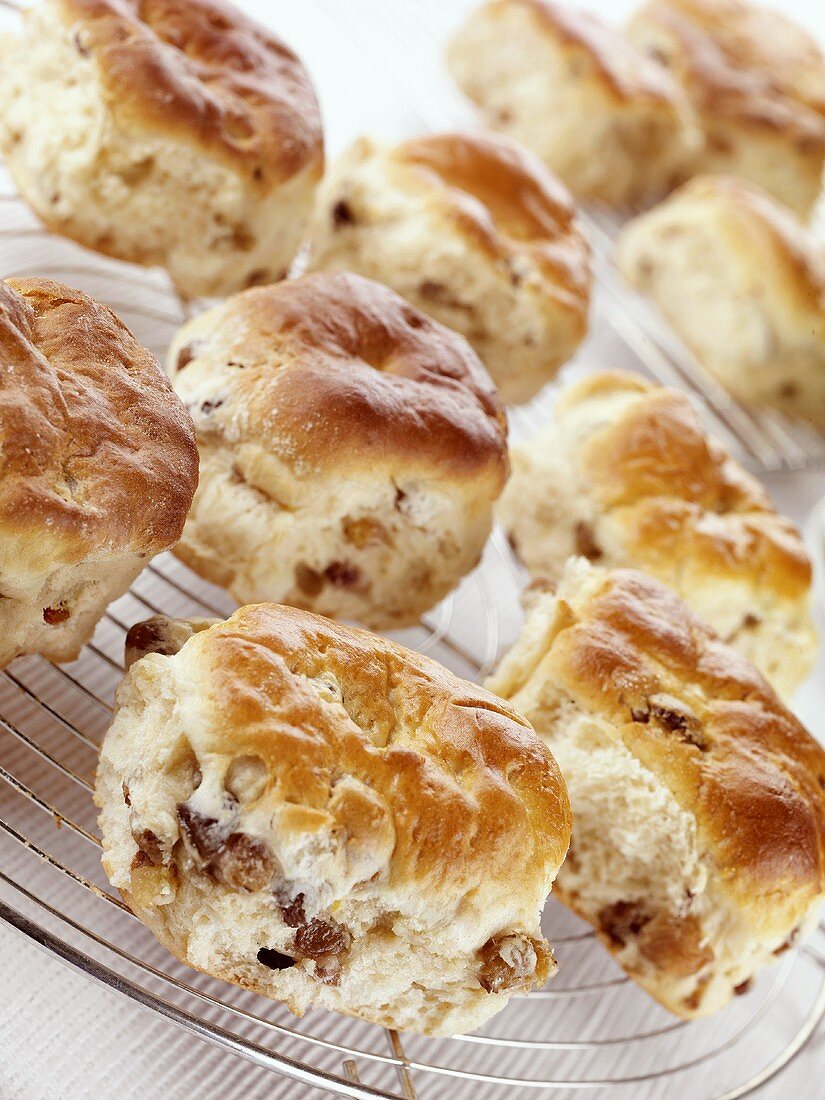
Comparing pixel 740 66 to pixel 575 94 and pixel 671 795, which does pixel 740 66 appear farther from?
pixel 671 795

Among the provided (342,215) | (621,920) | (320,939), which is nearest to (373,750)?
(320,939)

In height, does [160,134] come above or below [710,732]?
above

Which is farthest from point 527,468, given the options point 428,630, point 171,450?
point 171,450

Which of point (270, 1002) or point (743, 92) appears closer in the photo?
point (270, 1002)

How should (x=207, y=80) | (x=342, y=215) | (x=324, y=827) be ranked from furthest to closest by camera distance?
(x=342, y=215) < (x=207, y=80) < (x=324, y=827)

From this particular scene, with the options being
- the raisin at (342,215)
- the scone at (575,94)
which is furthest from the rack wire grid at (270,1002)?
the scone at (575,94)

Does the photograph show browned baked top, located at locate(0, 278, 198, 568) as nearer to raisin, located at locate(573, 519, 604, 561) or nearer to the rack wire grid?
the rack wire grid

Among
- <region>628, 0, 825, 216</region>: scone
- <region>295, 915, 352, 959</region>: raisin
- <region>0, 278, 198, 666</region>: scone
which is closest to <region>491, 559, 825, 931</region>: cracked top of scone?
<region>295, 915, 352, 959</region>: raisin
